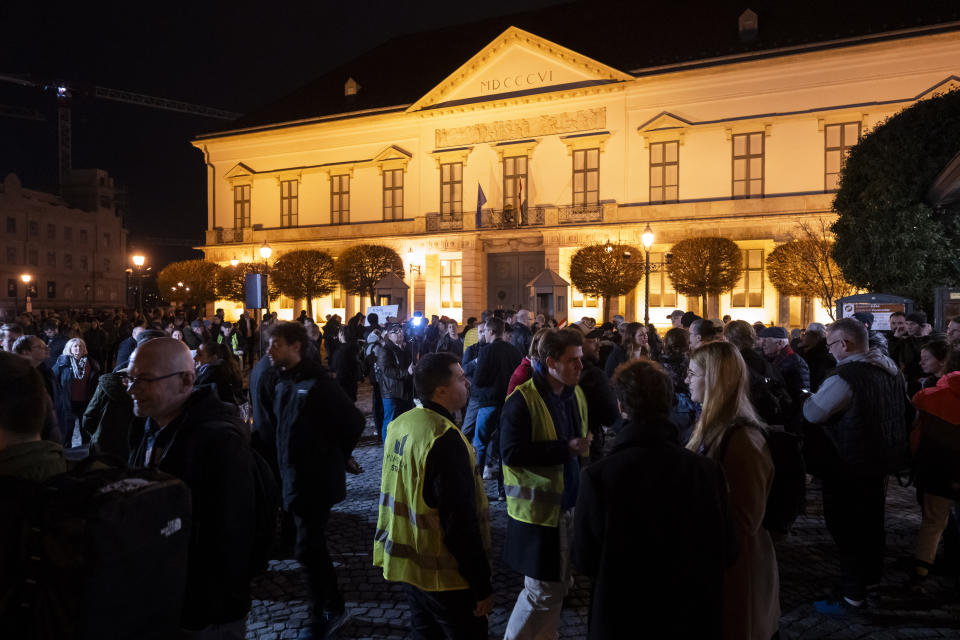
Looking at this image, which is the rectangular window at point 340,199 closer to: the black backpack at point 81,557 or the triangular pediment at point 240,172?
the triangular pediment at point 240,172

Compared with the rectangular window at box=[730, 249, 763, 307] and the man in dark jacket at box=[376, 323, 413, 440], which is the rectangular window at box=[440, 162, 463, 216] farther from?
the man in dark jacket at box=[376, 323, 413, 440]

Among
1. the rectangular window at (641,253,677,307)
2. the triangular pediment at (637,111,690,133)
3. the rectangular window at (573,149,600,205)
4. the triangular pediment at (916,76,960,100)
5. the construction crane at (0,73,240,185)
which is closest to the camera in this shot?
the triangular pediment at (916,76,960,100)

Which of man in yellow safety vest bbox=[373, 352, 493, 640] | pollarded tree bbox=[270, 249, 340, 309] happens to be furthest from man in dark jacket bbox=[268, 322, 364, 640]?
pollarded tree bbox=[270, 249, 340, 309]

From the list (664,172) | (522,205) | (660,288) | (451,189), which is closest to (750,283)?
(660,288)

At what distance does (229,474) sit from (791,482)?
2.52 meters

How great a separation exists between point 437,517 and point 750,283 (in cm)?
2783

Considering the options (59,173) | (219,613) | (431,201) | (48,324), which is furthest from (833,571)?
(59,173)

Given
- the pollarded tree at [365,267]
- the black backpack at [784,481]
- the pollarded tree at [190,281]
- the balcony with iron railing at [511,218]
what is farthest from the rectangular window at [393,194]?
the black backpack at [784,481]

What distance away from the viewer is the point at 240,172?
39406 mm

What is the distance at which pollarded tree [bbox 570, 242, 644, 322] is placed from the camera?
27578mm

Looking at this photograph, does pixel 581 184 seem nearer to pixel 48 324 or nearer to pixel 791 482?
pixel 48 324

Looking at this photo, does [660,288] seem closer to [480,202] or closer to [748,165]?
[748,165]

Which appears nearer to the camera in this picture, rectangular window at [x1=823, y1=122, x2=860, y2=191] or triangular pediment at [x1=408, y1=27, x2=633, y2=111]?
rectangular window at [x1=823, y1=122, x2=860, y2=191]

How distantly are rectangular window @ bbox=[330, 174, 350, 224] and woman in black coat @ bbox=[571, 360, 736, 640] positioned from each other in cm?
3520
